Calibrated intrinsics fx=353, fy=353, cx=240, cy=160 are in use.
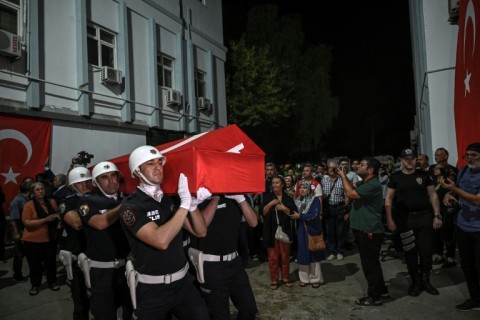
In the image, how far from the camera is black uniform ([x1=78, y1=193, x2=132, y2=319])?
130 inches

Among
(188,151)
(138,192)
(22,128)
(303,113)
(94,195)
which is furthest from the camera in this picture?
(303,113)

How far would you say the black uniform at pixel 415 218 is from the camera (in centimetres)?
475

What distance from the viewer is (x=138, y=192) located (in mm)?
2660

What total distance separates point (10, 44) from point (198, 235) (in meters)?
7.34

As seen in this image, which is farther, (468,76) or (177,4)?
(177,4)

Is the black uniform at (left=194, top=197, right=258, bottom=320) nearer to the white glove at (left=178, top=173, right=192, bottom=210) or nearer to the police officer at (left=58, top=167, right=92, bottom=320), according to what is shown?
the white glove at (left=178, top=173, right=192, bottom=210)

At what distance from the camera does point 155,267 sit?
258cm

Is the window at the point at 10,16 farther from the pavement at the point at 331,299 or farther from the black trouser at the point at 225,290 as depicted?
the black trouser at the point at 225,290

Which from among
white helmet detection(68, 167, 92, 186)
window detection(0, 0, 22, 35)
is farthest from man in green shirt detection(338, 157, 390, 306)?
window detection(0, 0, 22, 35)

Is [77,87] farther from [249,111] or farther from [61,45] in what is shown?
[249,111]

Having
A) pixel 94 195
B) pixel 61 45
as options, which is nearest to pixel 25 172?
pixel 61 45

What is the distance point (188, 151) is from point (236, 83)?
18.5m

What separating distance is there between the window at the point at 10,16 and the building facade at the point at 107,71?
2cm

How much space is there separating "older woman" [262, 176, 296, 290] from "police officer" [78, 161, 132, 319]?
2661 millimetres
